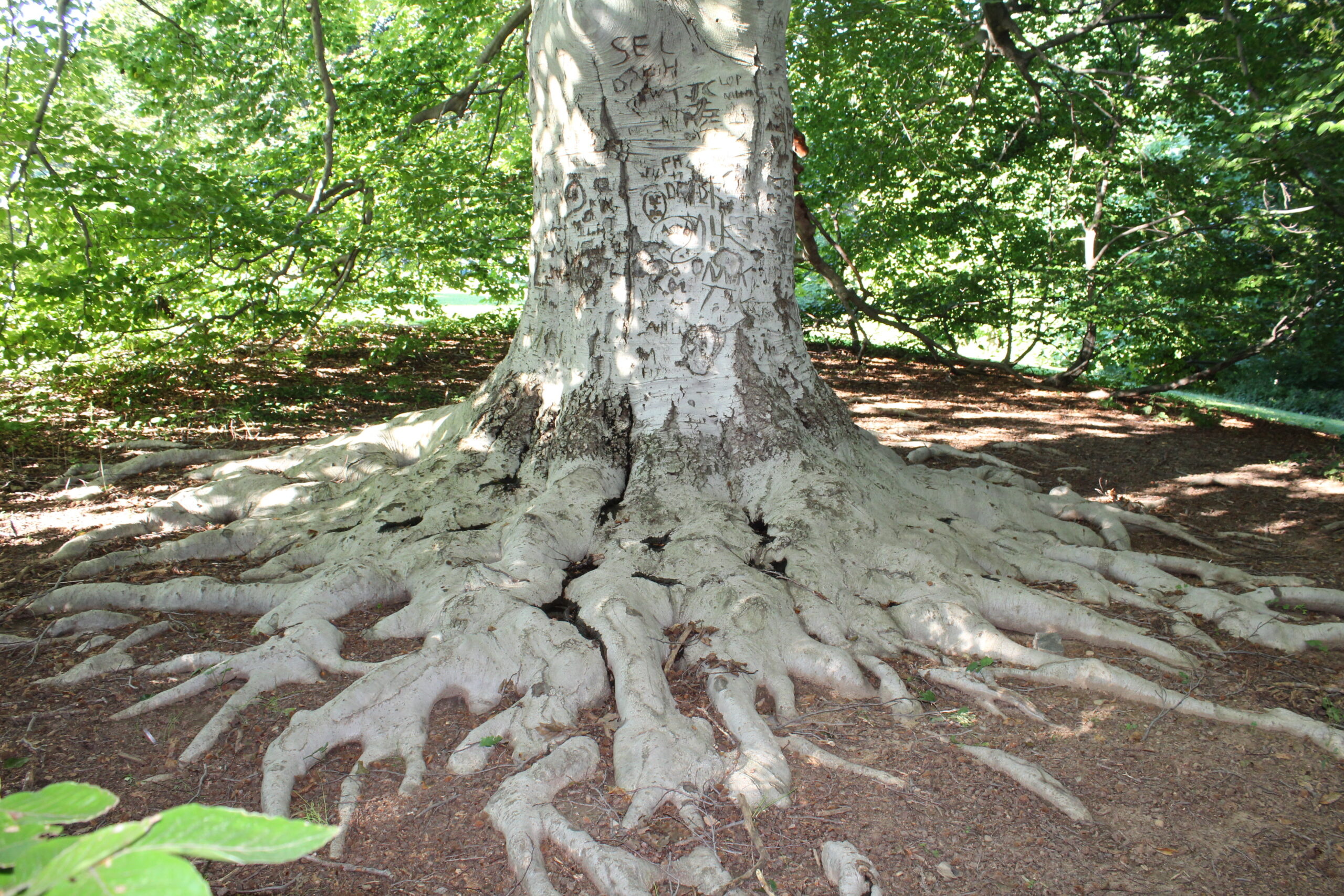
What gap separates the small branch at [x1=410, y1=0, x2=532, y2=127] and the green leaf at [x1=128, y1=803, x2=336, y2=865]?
769 cm

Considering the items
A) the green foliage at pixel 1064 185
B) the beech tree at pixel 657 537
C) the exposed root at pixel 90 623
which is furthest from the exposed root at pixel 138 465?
the green foliage at pixel 1064 185

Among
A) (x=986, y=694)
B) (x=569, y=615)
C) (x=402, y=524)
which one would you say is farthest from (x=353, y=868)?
(x=986, y=694)

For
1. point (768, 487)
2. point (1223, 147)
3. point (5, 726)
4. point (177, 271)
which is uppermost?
point (1223, 147)

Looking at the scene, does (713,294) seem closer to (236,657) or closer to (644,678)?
(644,678)

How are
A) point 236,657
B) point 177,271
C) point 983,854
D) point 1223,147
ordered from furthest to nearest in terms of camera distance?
1. point 177,271
2. point 1223,147
3. point 236,657
4. point 983,854

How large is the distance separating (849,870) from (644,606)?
56.9 inches

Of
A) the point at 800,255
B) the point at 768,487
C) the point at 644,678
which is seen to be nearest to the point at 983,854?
the point at 644,678

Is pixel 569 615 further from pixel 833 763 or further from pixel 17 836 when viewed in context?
pixel 17 836

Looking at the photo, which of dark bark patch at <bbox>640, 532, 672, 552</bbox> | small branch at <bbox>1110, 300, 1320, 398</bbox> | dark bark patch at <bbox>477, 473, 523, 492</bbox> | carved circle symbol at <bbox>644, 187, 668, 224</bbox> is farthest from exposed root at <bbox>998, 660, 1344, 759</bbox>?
small branch at <bbox>1110, 300, 1320, 398</bbox>

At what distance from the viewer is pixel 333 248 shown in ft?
25.3

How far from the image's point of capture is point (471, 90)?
789 cm

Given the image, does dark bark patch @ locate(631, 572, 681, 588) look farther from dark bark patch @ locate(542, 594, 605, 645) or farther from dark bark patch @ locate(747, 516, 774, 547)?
dark bark patch @ locate(747, 516, 774, 547)

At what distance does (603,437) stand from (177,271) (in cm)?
478

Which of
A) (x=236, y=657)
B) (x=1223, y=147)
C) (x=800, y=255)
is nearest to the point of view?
(x=236, y=657)
